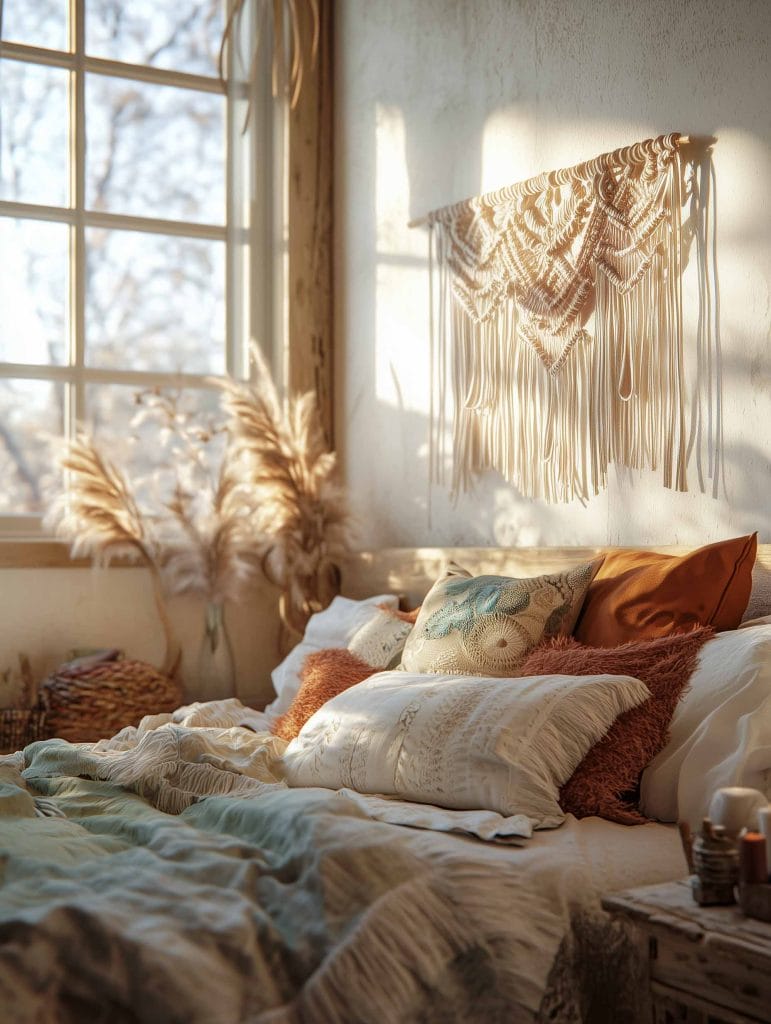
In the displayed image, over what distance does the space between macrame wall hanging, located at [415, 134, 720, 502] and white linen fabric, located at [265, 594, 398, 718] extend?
46 cm

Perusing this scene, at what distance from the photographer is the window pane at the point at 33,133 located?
12.2 ft

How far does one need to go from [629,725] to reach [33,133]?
289 cm

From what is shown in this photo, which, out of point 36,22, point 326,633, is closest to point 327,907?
point 326,633

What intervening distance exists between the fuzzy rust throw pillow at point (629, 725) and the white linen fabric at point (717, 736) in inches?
0.9

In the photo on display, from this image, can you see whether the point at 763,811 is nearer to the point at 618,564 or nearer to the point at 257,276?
the point at 618,564

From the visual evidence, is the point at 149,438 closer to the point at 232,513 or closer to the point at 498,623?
the point at 232,513

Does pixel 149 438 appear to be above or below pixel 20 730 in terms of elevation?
above

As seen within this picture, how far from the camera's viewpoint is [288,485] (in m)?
3.57

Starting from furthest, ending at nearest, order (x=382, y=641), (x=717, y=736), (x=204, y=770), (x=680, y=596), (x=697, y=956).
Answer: (x=382, y=641) < (x=680, y=596) < (x=204, y=770) < (x=717, y=736) < (x=697, y=956)

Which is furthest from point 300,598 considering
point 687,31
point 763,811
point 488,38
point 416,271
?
point 763,811

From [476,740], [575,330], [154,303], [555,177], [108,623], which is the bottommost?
[108,623]

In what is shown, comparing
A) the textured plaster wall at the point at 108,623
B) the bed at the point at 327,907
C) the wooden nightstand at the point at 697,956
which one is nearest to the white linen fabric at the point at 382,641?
the bed at the point at 327,907

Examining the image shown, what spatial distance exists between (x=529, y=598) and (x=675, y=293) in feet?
2.57

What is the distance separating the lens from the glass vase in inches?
142
